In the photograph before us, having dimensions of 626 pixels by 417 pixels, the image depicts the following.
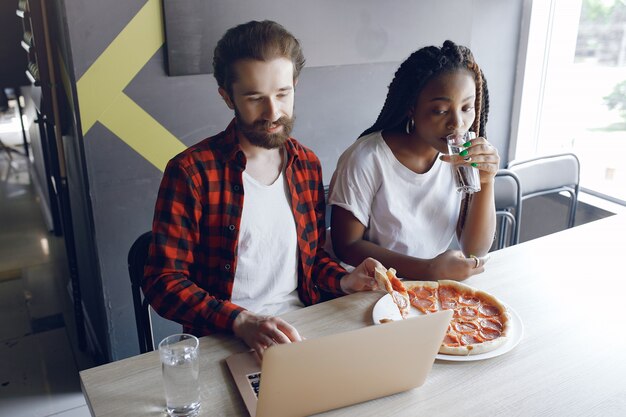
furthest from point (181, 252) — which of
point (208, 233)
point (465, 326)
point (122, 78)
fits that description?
point (122, 78)

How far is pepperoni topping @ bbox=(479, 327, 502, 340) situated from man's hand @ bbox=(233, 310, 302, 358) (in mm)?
397

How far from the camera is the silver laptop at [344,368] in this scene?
2.87 ft

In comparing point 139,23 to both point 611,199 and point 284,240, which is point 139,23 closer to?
point 284,240

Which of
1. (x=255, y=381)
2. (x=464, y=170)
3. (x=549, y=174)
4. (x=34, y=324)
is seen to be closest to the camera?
(x=255, y=381)

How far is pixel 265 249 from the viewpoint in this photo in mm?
1445

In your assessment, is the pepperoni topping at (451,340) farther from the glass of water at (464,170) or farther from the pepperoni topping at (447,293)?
the glass of water at (464,170)

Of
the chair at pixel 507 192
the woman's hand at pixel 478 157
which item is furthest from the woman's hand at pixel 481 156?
the chair at pixel 507 192

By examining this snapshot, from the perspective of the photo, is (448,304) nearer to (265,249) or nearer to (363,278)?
(363,278)

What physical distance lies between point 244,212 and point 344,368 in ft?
1.91

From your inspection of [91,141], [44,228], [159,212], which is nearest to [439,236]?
[159,212]

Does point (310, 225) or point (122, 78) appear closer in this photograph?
point (310, 225)

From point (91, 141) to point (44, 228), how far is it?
2153 mm

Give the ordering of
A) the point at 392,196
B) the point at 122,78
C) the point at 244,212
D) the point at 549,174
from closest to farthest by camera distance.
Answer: the point at 244,212 < the point at 392,196 < the point at 122,78 < the point at 549,174

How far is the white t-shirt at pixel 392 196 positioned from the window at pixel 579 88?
4.46ft
